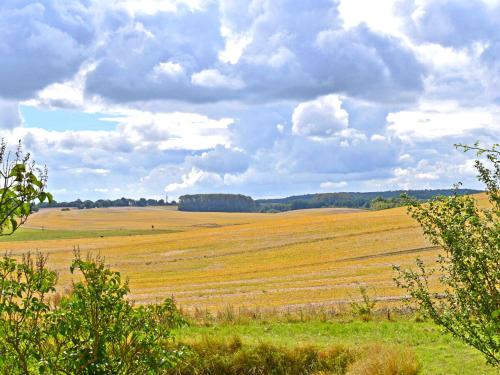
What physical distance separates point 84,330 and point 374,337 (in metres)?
15.3

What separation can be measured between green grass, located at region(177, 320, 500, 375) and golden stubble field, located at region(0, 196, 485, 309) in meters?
11.5

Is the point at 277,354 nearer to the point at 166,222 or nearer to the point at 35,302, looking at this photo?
the point at 35,302

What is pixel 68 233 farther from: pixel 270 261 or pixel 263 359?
pixel 263 359

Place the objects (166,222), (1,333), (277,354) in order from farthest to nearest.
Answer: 1. (166,222)
2. (277,354)
3. (1,333)

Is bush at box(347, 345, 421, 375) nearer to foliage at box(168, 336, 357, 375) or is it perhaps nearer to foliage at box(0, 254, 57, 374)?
Result: foliage at box(168, 336, 357, 375)

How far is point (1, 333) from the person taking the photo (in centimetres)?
736

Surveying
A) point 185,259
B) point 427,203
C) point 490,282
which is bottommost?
point 185,259

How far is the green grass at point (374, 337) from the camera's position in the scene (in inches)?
682

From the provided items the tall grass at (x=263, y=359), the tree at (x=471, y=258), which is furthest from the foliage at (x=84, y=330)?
→ the tall grass at (x=263, y=359)

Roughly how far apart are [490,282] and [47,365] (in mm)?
6763

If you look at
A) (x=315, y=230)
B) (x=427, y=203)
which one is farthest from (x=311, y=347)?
(x=315, y=230)

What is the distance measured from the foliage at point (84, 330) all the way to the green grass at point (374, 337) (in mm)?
10781

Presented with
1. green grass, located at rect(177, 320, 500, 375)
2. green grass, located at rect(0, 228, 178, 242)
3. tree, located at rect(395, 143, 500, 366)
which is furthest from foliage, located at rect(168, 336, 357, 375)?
green grass, located at rect(0, 228, 178, 242)

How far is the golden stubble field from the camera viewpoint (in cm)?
4472
